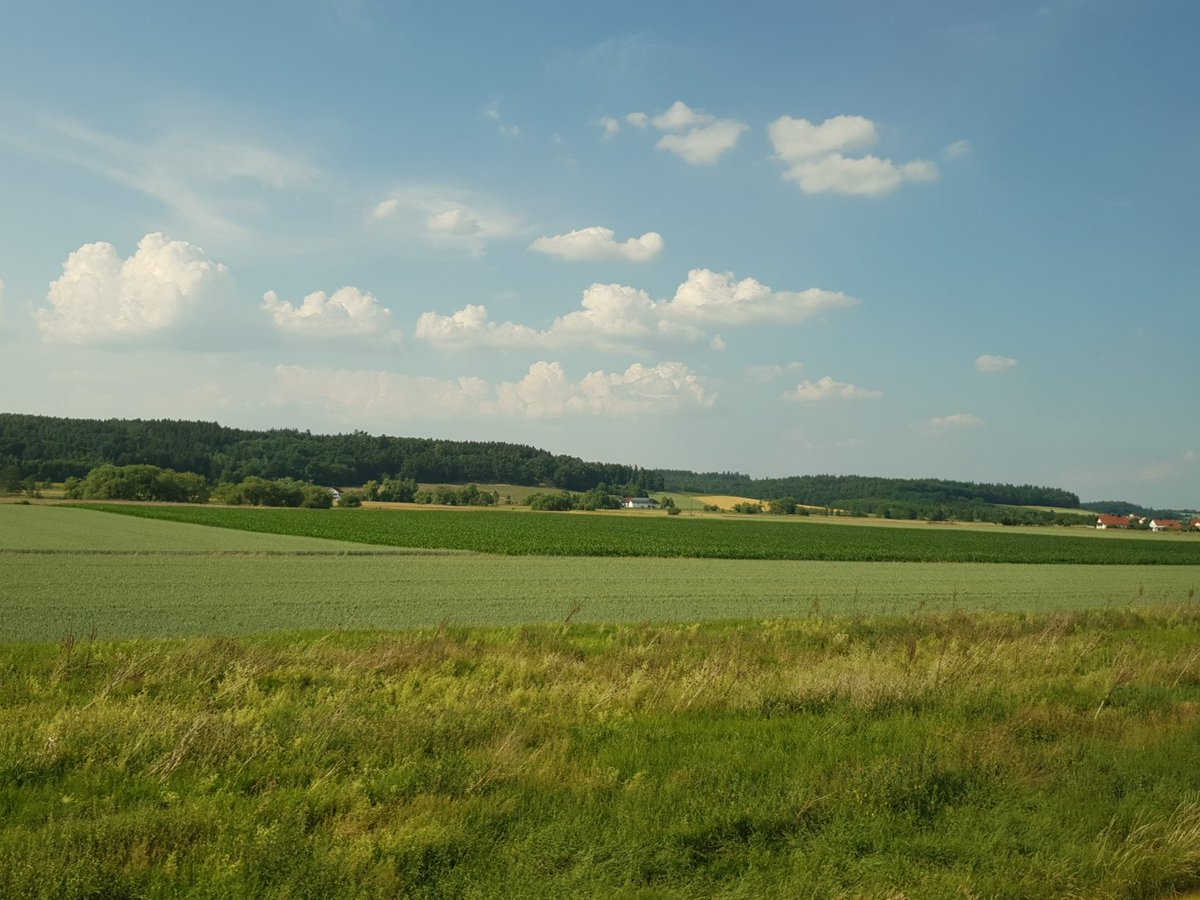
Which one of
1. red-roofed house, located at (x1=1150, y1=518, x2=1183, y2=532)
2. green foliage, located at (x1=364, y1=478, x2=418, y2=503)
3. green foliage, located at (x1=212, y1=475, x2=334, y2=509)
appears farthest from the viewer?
green foliage, located at (x1=364, y1=478, x2=418, y2=503)

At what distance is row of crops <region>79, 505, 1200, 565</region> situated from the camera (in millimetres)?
52656

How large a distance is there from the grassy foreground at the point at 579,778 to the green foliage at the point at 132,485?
101092mm

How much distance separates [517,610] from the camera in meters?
23.8

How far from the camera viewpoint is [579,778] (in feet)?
25.4

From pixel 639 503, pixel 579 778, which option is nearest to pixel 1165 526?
pixel 639 503

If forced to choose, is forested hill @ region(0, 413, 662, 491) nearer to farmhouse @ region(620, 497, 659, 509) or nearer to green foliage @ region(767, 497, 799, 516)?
farmhouse @ region(620, 497, 659, 509)

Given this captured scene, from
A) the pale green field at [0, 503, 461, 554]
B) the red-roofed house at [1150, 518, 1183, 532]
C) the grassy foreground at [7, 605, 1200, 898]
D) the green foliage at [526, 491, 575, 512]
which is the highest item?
the red-roofed house at [1150, 518, 1183, 532]

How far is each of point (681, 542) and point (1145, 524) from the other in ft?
388

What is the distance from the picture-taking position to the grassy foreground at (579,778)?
6062 mm

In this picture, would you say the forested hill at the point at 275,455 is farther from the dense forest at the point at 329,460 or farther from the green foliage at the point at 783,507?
the green foliage at the point at 783,507

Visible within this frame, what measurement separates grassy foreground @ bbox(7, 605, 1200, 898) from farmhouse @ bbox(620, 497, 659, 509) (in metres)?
133

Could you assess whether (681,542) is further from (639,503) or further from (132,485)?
(639,503)

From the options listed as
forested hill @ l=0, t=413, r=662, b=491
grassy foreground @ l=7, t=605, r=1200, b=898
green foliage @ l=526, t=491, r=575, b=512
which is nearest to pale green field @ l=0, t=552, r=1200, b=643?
grassy foreground @ l=7, t=605, r=1200, b=898

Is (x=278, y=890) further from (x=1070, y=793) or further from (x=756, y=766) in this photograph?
(x=1070, y=793)
